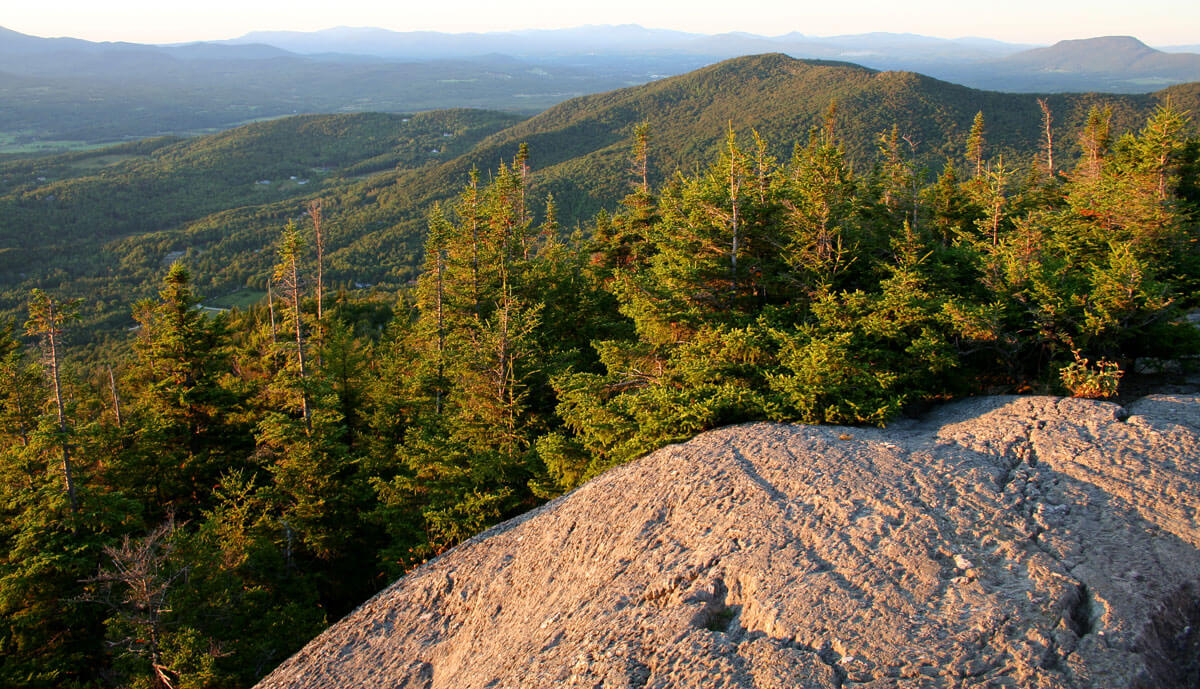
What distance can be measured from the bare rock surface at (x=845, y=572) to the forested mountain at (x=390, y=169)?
75.1m

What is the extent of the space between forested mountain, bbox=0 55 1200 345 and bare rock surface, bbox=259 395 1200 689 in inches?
2955

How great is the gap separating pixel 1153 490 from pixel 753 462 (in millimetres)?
5799

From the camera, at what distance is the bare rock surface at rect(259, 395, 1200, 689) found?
7.00m

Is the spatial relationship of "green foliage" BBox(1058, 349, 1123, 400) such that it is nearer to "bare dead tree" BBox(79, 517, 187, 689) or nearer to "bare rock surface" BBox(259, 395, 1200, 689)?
"bare rock surface" BBox(259, 395, 1200, 689)

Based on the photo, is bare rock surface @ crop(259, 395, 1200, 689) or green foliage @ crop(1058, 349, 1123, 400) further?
green foliage @ crop(1058, 349, 1123, 400)

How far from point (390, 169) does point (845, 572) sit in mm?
189229

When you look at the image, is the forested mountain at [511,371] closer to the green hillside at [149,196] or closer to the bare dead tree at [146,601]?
the bare dead tree at [146,601]

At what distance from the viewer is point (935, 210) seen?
2750 centimetres

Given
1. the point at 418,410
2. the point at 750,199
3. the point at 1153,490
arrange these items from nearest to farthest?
the point at 1153,490, the point at 750,199, the point at 418,410

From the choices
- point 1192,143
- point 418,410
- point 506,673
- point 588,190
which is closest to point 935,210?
point 1192,143

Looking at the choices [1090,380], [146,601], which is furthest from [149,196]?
[1090,380]

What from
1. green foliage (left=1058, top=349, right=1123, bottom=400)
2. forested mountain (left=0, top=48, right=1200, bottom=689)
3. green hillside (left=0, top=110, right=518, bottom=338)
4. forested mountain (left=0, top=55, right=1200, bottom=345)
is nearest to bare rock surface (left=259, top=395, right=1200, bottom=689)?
green foliage (left=1058, top=349, right=1123, bottom=400)

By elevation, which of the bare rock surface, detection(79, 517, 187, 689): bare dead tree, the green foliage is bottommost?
detection(79, 517, 187, 689): bare dead tree

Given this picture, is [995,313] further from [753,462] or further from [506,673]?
[506,673]
